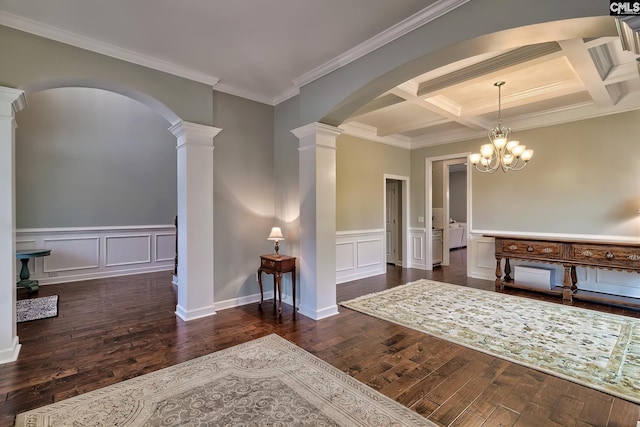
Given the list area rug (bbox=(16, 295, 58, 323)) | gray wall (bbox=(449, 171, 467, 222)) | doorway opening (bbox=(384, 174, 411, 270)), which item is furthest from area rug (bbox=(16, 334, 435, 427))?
gray wall (bbox=(449, 171, 467, 222))

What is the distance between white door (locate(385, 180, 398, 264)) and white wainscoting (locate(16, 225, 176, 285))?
17.8 ft

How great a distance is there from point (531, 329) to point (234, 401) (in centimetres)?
328

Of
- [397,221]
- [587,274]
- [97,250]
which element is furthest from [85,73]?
[587,274]

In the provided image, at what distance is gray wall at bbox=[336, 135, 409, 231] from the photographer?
5.77 metres

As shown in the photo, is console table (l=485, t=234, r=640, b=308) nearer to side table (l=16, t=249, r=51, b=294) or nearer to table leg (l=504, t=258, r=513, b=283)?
table leg (l=504, t=258, r=513, b=283)

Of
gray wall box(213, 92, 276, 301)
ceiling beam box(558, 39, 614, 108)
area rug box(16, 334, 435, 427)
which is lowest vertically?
area rug box(16, 334, 435, 427)

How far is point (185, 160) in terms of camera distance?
373cm

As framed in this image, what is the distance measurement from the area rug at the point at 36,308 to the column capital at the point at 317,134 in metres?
4.04

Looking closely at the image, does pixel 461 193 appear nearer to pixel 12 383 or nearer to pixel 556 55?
pixel 556 55

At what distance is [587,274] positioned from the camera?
15.7 ft

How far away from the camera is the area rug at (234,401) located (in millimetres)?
1911

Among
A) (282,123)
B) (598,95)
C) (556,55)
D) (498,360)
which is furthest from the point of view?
(282,123)

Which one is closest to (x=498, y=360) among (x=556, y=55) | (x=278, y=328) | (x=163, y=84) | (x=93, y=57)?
(x=278, y=328)

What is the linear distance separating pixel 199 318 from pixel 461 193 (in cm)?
1139
